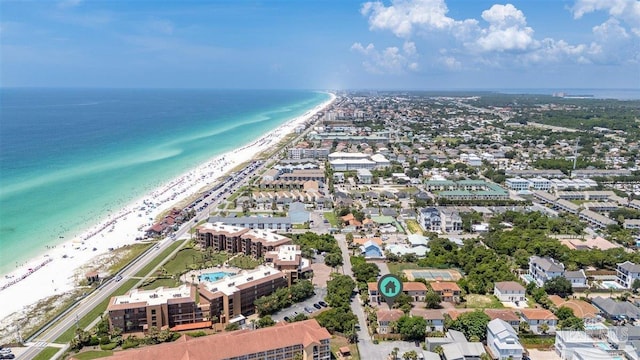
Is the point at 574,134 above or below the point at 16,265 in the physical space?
above

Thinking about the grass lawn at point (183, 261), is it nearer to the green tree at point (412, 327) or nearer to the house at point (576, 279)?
the green tree at point (412, 327)

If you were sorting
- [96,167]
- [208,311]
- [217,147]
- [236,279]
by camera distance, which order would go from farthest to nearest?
1. [217,147]
2. [96,167]
3. [236,279]
4. [208,311]

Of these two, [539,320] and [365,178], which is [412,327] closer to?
[539,320]

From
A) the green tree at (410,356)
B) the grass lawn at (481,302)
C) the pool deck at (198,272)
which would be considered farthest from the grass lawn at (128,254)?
the grass lawn at (481,302)

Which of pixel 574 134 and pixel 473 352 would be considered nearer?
pixel 473 352

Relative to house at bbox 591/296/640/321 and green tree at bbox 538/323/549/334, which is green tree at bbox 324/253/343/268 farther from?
house at bbox 591/296/640/321

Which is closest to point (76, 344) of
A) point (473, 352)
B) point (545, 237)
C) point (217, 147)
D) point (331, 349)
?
point (331, 349)

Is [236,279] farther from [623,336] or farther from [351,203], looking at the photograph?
[351,203]
